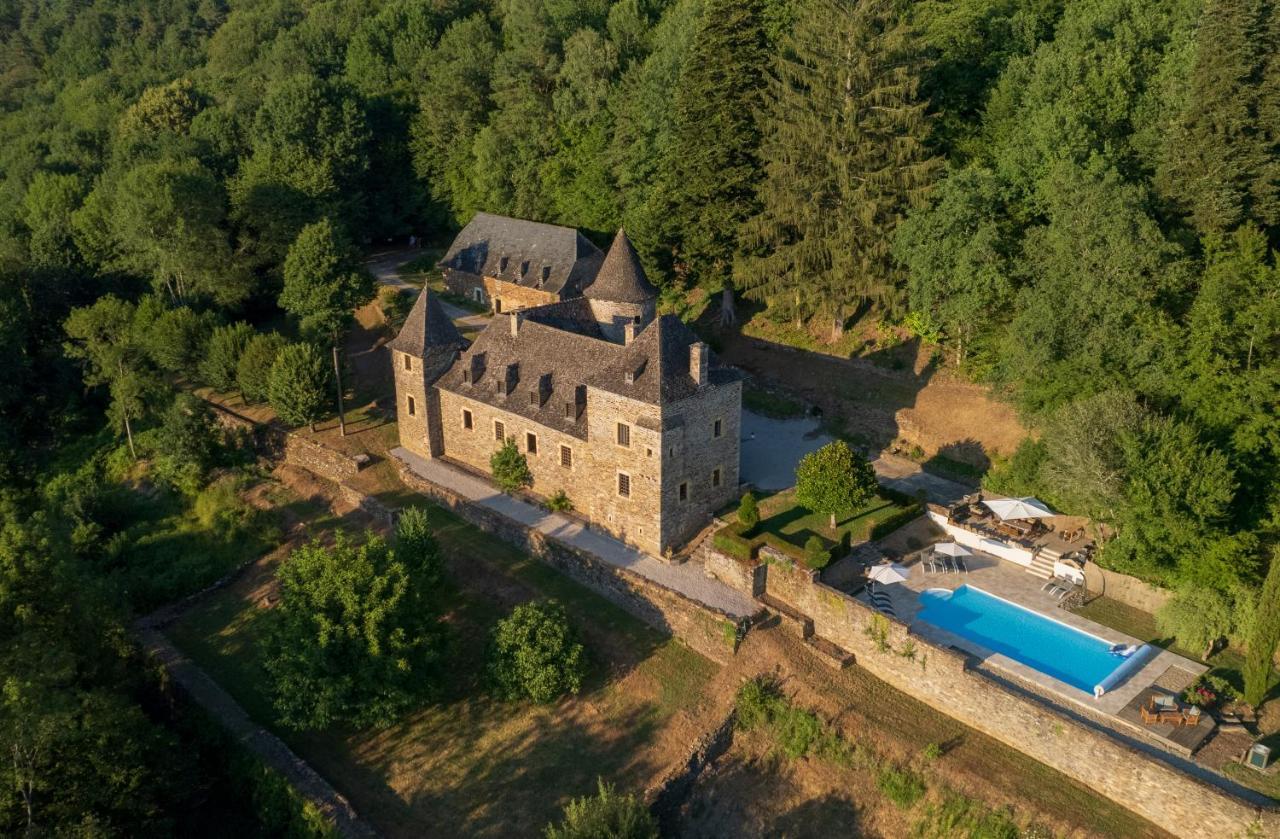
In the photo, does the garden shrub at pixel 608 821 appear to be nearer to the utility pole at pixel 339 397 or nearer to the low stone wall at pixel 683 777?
the low stone wall at pixel 683 777

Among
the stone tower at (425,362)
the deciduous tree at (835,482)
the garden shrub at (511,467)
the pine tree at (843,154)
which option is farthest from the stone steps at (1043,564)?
Answer: the stone tower at (425,362)

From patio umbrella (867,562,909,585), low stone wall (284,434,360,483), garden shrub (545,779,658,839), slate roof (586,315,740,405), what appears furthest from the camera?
low stone wall (284,434,360,483)

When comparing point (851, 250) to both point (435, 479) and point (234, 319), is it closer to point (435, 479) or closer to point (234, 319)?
point (435, 479)

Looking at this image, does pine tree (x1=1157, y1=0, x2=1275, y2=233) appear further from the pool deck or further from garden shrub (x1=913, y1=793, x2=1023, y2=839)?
garden shrub (x1=913, y1=793, x2=1023, y2=839)

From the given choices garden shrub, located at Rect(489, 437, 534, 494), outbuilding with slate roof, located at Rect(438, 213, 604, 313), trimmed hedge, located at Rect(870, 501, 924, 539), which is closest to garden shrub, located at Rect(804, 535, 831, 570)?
trimmed hedge, located at Rect(870, 501, 924, 539)

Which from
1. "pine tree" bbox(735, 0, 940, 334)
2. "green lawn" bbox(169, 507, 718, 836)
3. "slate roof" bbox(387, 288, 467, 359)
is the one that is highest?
"pine tree" bbox(735, 0, 940, 334)

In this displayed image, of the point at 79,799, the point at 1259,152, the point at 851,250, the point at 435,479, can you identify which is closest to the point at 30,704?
the point at 79,799
